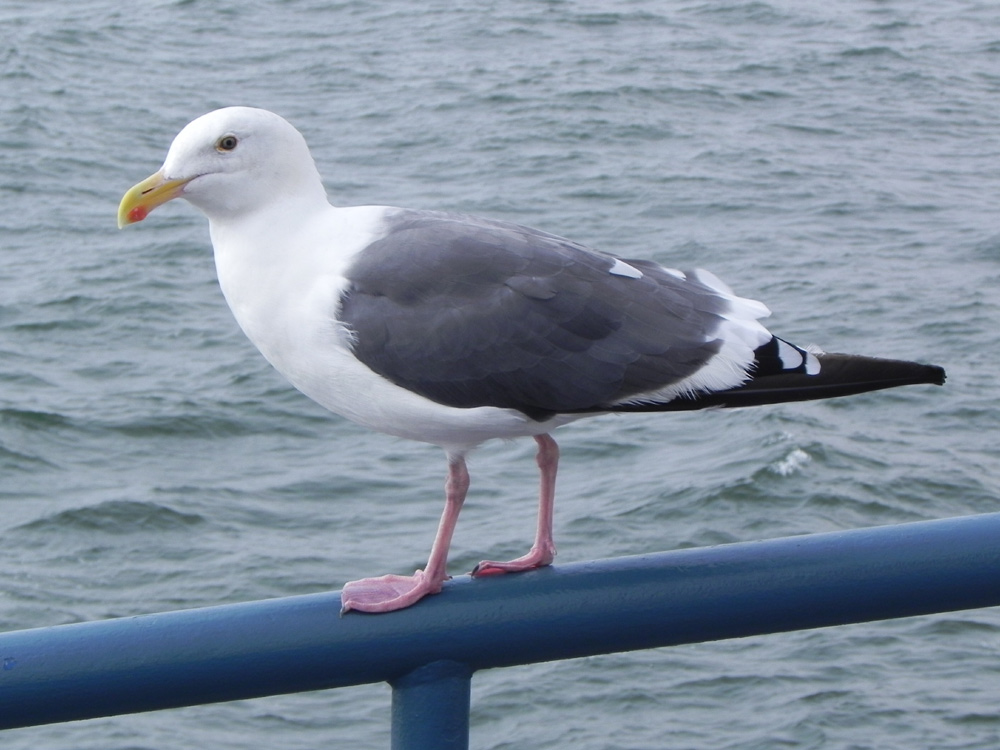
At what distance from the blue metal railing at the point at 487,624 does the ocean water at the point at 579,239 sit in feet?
26.3

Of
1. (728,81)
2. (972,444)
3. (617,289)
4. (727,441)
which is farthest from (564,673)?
(728,81)

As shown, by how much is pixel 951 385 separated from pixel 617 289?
Answer: 39.9 ft

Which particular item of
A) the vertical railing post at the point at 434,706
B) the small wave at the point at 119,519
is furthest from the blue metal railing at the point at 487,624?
the small wave at the point at 119,519

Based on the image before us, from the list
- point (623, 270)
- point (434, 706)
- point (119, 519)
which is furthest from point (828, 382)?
point (119, 519)

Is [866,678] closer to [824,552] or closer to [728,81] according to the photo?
[824,552]

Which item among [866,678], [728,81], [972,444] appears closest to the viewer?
[866,678]

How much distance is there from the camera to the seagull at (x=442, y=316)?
10.3 ft

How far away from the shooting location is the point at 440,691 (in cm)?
220

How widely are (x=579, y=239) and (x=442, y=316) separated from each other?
13515mm

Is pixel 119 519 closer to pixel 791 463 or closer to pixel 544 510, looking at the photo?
pixel 791 463

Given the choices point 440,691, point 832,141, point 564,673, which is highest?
point 440,691

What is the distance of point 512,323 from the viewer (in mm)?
3254

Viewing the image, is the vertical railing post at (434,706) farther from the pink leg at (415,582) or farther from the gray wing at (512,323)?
the gray wing at (512,323)

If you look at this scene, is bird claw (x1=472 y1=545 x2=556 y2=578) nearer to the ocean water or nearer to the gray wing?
the gray wing
